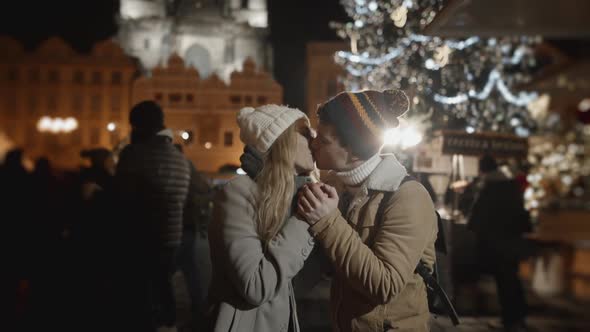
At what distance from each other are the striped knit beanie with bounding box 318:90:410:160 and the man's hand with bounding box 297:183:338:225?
30cm

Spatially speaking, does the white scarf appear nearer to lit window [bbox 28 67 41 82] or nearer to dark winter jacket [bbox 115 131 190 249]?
dark winter jacket [bbox 115 131 190 249]

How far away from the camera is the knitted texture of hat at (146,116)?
4.55 m

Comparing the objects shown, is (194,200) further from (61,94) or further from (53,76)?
(53,76)

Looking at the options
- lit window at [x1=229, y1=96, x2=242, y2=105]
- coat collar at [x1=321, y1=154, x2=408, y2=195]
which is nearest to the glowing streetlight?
lit window at [x1=229, y1=96, x2=242, y2=105]

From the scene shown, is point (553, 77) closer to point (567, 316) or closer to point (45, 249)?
point (45, 249)

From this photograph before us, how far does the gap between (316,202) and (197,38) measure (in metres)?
58.4

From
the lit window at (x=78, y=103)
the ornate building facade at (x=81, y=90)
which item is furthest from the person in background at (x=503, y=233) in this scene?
the lit window at (x=78, y=103)

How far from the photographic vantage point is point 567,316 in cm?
714

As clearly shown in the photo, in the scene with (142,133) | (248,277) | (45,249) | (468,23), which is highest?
(468,23)

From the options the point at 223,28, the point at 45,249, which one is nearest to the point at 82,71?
the point at 223,28

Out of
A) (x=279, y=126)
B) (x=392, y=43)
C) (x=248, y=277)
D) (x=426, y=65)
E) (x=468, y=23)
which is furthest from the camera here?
(x=392, y=43)

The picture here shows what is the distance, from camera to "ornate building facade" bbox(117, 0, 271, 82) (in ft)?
187

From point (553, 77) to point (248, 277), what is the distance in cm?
134

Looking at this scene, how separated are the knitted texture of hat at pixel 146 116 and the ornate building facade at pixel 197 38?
53135mm
